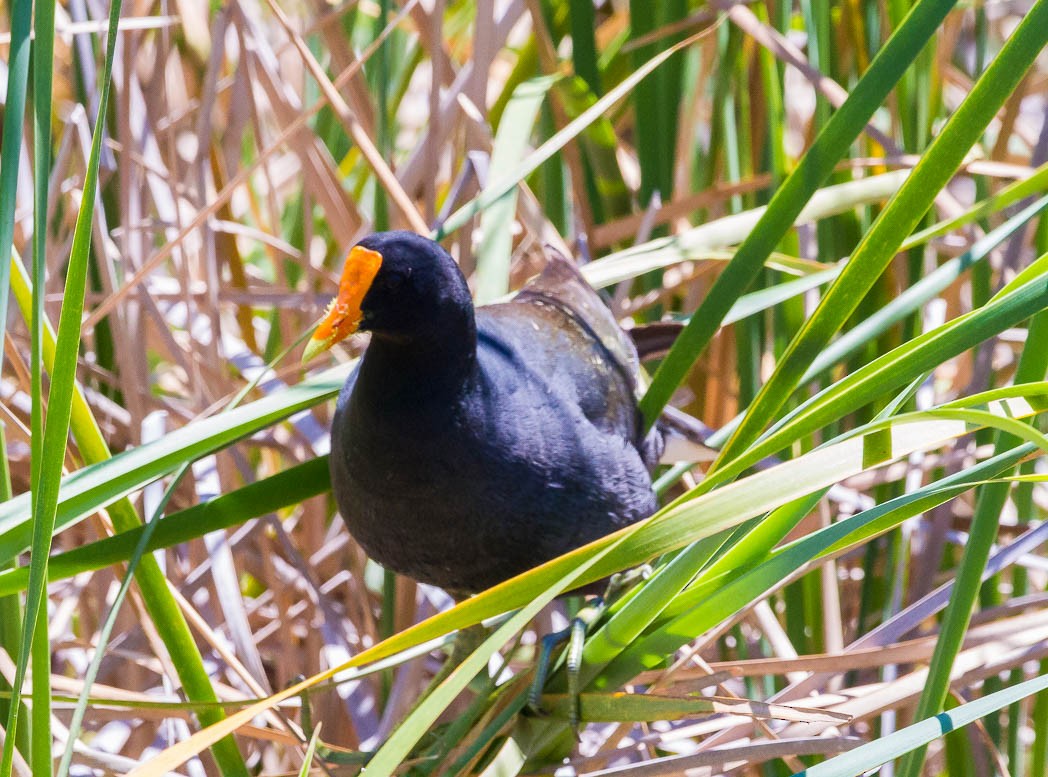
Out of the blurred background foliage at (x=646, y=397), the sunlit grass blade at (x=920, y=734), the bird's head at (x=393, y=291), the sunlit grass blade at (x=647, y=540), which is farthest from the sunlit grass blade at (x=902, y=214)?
the bird's head at (x=393, y=291)

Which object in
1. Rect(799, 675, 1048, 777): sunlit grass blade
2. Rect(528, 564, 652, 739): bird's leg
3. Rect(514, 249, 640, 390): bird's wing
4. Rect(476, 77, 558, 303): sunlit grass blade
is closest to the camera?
Rect(799, 675, 1048, 777): sunlit grass blade

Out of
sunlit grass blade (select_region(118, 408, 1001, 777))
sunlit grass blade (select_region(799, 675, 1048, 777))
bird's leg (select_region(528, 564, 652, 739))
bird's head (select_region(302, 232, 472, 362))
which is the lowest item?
bird's leg (select_region(528, 564, 652, 739))

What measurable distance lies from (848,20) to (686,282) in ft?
1.54

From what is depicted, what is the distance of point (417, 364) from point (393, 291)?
112 millimetres

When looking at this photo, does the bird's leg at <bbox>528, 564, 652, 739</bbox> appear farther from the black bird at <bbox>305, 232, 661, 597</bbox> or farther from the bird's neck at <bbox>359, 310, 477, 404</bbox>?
the bird's neck at <bbox>359, 310, 477, 404</bbox>

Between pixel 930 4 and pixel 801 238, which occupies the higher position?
pixel 930 4

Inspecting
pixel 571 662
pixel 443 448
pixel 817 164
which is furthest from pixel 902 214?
pixel 443 448

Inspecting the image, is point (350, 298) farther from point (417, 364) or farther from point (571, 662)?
point (571, 662)

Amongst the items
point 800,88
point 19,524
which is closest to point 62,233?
point 19,524

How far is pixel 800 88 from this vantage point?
9.90 feet

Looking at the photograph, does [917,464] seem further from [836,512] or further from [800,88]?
[800,88]

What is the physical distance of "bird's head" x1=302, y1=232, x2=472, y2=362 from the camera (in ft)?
4.08

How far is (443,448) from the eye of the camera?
1.35 metres

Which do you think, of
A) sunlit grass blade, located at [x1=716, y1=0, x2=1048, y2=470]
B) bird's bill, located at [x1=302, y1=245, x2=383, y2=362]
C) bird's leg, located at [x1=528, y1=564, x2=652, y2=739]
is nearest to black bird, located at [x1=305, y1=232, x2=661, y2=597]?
bird's bill, located at [x1=302, y1=245, x2=383, y2=362]
